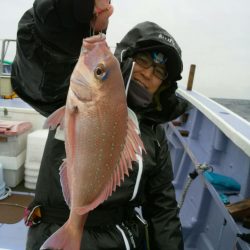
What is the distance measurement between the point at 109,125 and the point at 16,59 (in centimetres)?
75

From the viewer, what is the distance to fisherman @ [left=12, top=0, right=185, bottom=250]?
1.55 meters

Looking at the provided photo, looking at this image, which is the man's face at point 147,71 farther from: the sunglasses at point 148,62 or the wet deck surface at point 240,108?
the wet deck surface at point 240,108

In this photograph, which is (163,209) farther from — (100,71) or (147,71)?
(100,71)

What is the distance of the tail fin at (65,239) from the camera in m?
1.26

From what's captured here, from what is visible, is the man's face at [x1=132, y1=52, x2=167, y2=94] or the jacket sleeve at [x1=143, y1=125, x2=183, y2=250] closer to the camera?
the man's face at [x1=132, y1=52, x2=167, y2=94]

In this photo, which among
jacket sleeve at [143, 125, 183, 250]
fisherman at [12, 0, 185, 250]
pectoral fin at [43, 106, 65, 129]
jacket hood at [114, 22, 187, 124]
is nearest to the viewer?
pectoral fin at [43, 106, 65, 129]

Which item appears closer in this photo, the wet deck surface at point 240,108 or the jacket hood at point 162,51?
the jacket hood at point 162,51

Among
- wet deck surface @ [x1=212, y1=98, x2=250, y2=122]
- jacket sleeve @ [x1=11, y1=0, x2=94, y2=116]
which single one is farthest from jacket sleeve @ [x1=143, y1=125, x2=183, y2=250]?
wet deck surface @ [x1=212, y1=98, x2=250, y2=122]

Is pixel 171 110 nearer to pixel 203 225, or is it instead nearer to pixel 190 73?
pixel 203 225

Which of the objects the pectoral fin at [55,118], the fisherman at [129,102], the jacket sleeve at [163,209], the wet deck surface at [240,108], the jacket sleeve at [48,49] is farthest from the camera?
the wet deck surface at [240,108]

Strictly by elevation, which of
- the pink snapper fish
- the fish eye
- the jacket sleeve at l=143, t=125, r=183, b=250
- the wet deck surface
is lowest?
the wet deck surface

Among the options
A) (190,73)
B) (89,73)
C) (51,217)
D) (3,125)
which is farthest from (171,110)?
(190,73)

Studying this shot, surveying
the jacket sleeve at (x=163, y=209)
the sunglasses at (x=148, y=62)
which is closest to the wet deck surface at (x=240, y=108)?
the jacket sleeve at (x=163, y=209)

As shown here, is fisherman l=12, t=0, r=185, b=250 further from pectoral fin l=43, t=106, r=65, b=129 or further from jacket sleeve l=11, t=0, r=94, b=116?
pectoral fin l=43, t=106, r=65, b=129
